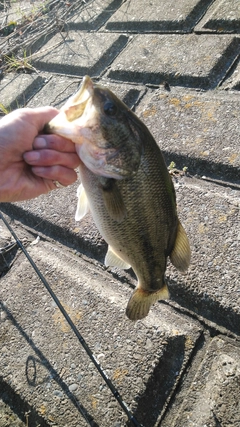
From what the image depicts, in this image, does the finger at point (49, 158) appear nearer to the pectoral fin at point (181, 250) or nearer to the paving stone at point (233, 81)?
the pectoral fin at point (181, 250)

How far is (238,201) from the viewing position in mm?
2307

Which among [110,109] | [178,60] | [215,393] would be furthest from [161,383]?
[178,60]

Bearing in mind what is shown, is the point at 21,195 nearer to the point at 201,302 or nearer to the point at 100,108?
the point at 100,108

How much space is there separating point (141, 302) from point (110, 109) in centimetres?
83

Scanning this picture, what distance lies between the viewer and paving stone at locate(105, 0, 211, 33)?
11.7 feet

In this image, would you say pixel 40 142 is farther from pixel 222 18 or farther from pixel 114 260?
pixel 222 18

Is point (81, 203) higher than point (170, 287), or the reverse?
point (81, 203)

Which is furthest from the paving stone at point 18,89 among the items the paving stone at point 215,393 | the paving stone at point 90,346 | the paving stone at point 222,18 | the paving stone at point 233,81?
the paving stone at point 215,393

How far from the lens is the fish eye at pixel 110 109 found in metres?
1.61

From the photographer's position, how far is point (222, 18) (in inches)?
132

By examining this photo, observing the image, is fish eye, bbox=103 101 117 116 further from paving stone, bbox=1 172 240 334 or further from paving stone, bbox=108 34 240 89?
paving stone, bbox=108 34 240 89

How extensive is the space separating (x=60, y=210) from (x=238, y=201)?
Result: 1104 millimetres

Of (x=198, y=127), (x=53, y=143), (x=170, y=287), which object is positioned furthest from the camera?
(x=198, y=127)

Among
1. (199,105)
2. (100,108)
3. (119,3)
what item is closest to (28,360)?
(100,108)
